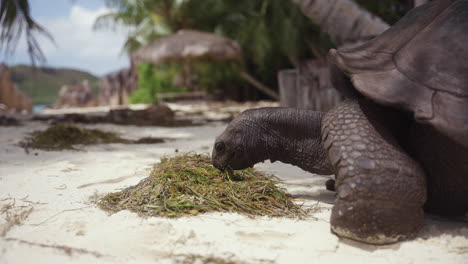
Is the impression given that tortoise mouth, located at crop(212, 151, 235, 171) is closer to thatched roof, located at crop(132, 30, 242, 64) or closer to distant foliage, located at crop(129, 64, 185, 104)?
thatched roof, located at crop(132, 30, 242, 64)

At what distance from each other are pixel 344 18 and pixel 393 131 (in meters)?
3.65

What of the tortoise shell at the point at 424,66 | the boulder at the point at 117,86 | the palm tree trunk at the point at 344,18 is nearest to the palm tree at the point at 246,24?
the boulder at the point at 117,86

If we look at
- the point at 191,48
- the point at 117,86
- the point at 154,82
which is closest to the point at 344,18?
the point at 191,48

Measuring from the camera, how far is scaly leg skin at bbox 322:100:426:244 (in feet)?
4.83

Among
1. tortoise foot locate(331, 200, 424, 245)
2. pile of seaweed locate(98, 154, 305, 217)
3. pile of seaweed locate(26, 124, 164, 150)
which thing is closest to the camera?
tortoise foot locate(331, 200, 424, 245)

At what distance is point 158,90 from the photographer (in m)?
18.1

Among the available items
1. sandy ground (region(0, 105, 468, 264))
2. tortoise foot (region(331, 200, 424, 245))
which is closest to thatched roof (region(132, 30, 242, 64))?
sandy ground (region(0, 105, 468, 264))

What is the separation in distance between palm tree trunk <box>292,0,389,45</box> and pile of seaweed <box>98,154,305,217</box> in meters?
3.39

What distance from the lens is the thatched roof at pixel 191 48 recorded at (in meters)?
12.1

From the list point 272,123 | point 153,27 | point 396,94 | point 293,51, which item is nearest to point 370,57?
point 396,94

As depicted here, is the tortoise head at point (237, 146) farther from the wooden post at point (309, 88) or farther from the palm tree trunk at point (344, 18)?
the wooden post at point (309, 88)

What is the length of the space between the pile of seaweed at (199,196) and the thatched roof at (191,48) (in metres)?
10.2

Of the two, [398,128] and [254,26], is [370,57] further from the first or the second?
[254,26]

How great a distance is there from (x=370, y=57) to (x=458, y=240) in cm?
85
